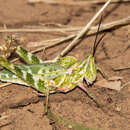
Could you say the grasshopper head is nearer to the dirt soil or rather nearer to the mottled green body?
the mottled green body

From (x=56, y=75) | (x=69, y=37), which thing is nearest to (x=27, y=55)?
(x=56, y=75)

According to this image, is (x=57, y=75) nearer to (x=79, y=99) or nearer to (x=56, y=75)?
(x=56, y=75)

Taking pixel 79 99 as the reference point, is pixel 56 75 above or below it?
above

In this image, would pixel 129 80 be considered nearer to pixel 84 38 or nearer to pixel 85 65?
pixel 85 65

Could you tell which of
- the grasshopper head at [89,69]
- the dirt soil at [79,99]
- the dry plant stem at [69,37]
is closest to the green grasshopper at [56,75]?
the grasshopper head at [89,69]

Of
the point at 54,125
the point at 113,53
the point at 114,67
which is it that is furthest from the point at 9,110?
the point at 113,53

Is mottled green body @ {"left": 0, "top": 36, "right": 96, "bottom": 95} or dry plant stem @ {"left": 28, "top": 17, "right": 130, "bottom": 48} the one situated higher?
dry plant stem @ {"left": 28, "top": 17, "right": 130, "bottom": 48}

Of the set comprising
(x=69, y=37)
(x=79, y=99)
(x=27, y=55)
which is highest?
(x=69, y=37)

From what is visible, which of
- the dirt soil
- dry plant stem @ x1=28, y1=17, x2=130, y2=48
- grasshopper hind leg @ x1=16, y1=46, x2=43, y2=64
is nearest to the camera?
the dirt soil

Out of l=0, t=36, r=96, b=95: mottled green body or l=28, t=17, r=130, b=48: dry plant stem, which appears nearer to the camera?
l=0, t=36, r=96, b=95: mottled green body

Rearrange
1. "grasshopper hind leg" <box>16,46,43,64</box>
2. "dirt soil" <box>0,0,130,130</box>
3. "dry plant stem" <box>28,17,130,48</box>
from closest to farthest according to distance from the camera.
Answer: "dirt soil" <box>0,0,130,130</box>, "grasshopper hind leg" <box>16,46,43,64</box>, "dry plant stem" <box>28,17,130,48</box>

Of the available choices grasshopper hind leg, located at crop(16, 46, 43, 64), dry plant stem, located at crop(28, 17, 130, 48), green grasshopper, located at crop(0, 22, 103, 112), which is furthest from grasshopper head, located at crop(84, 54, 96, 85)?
dry plant stem, located at crop(28, 17, 130, 48)
